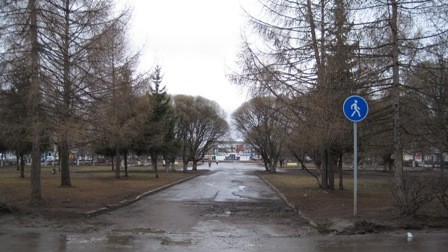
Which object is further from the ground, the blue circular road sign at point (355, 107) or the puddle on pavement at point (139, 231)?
the blue circular road sign at point (355, 107)

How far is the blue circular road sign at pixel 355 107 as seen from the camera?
11.0m

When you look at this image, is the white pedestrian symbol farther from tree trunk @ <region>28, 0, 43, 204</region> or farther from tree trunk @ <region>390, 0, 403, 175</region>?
tree trunk @ <region>28, 0, 43, 204</region>

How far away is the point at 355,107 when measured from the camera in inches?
437

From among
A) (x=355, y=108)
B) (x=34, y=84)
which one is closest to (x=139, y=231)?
(x=34, y=84)

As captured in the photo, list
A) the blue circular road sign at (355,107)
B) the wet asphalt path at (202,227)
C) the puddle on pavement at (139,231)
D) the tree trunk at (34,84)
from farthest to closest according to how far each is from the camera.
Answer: the tree trunk at (34,84) < the blue circular road sign at (355,107) < the puddle on pavement at (139,231) < the wet asphalt path at (202,227)

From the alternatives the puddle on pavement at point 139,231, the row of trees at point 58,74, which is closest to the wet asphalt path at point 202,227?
the puddle on pavement at point 139,231

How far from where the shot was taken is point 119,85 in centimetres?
1499

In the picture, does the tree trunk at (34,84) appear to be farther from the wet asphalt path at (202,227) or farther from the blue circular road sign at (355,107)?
the blue circular road sign at (355,107)

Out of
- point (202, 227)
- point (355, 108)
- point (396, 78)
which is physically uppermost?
point (396, 78)

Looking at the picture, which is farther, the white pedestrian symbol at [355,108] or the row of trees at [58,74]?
the row of trees at [58,74]

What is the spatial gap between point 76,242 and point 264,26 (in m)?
9.97

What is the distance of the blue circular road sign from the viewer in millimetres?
11047

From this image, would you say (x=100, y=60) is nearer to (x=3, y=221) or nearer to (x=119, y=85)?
(x=119, y=85)

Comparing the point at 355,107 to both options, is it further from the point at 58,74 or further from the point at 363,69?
the point at 58,74
